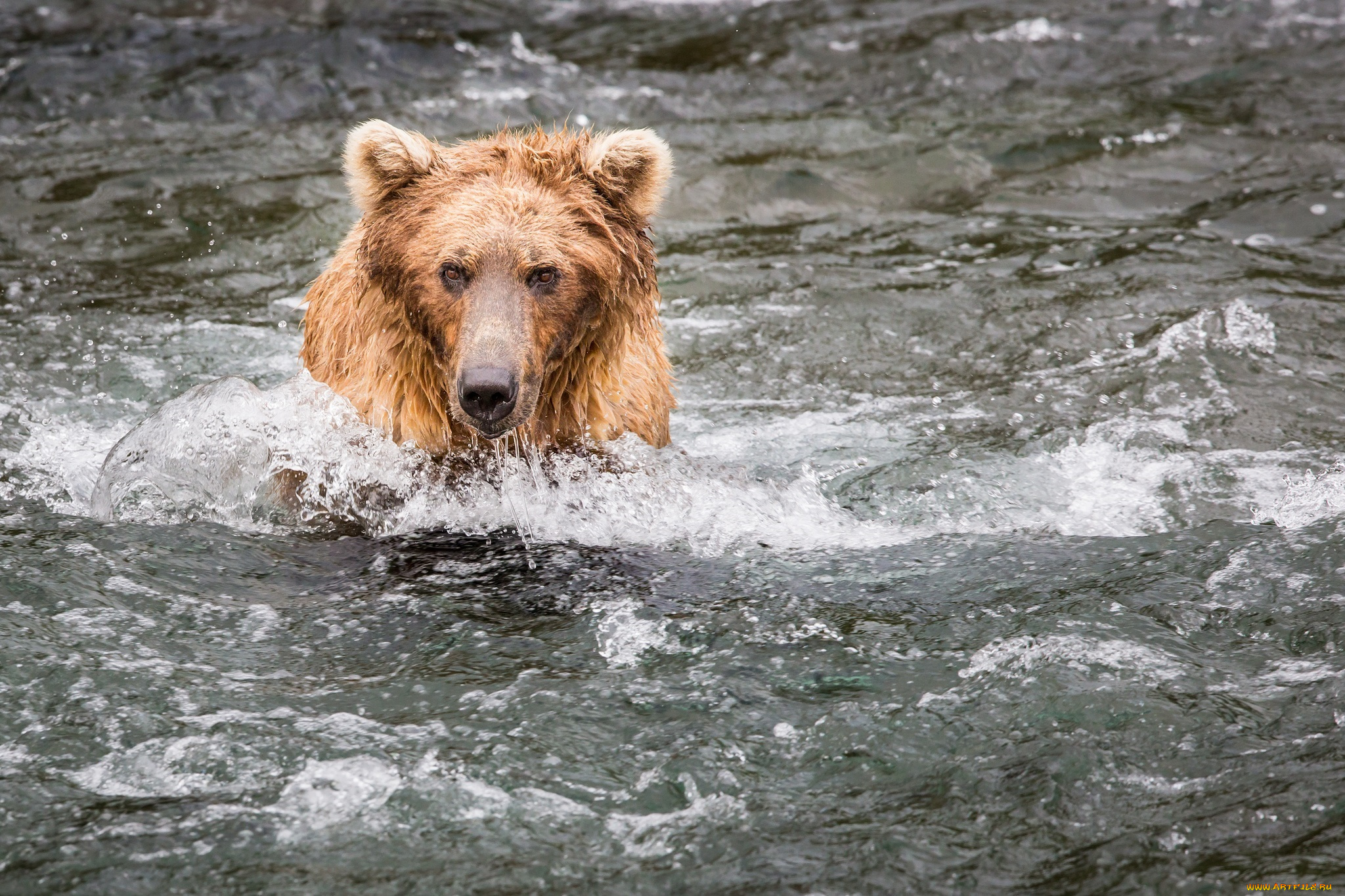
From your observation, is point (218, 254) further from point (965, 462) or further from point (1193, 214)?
point (1193, 214)

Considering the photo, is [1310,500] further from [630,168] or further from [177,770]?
[177,770]

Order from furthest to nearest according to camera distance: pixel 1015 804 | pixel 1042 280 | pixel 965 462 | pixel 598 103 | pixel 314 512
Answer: pixel 598 103 < pixel 1042 280 < pixel 965 462 < pixel 314 512 < pixel 1015 804

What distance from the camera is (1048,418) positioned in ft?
21.6

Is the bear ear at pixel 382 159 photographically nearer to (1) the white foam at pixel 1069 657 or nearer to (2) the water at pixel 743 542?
(2) the water at pixel 743 542

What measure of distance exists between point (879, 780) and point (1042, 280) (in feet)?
16.9

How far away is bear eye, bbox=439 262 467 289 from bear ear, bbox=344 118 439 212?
0.48 m

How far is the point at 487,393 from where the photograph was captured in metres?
4.69

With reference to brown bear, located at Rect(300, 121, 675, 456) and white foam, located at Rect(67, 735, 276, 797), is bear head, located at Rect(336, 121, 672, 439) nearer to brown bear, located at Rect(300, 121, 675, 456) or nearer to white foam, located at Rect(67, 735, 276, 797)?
brown bear, located at Rect(300, 121, 675, 456)

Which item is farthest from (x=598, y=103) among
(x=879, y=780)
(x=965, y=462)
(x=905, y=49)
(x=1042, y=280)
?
(x=879, y=780)

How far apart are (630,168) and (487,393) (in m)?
1.21

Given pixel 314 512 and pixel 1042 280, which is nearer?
pixel 314 512

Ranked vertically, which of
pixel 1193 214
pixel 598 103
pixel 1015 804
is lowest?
pixel 1015 804

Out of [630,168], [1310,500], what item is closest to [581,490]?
[630,168]

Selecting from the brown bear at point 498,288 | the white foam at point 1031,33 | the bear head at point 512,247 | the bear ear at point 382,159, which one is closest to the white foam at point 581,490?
the brown bear at point 498,288
